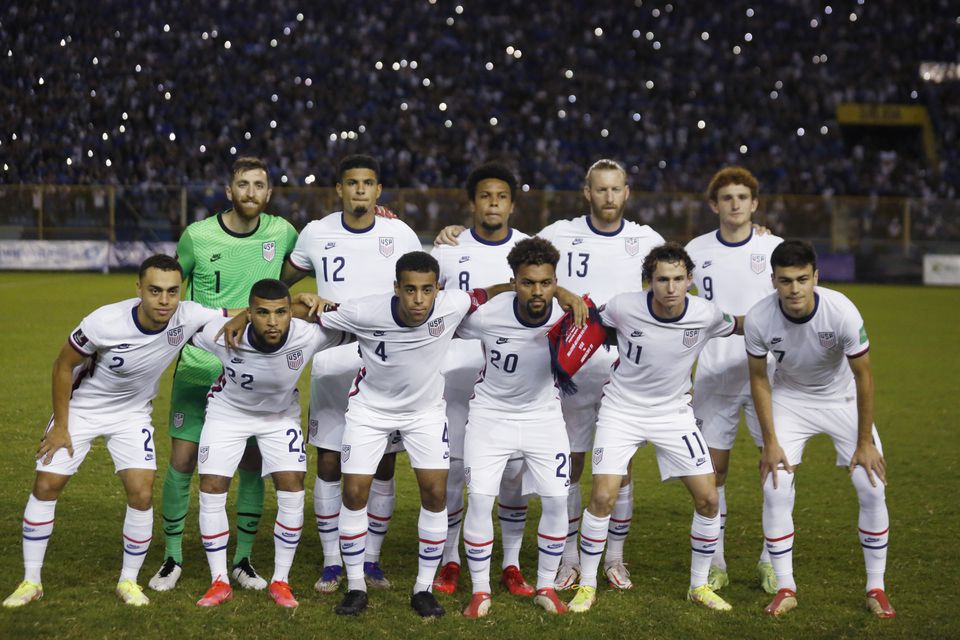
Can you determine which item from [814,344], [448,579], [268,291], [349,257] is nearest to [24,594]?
[268,291]

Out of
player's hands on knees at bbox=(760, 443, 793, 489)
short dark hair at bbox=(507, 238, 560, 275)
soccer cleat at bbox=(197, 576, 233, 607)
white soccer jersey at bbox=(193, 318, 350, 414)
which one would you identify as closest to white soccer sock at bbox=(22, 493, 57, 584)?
soccer cleat at bbox=(197, 576, 233, 607)

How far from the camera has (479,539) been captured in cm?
569

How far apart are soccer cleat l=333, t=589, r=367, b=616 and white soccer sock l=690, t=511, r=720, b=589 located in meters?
1.80

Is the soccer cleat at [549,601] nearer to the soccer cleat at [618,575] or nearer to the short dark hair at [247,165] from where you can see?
the soccer cleat at [618,575]

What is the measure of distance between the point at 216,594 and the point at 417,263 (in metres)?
2.06

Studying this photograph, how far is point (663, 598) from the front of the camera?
588 centimetres

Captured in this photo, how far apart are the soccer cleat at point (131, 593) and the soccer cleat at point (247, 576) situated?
522 mm

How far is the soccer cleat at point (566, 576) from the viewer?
20.0 ft

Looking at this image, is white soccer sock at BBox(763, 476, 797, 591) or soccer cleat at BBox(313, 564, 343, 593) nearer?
white soccer sock at BBox(763, 476, 797, 591)

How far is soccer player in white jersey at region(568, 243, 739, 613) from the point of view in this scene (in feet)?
18.6

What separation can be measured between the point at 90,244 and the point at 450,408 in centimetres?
2399

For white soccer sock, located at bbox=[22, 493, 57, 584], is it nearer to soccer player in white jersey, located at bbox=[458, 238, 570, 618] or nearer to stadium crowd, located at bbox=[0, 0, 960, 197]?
soccer player in white jersey, located at bbox=[458, 238, 570, 618]

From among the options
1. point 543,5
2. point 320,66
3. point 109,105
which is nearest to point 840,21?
point 543,5

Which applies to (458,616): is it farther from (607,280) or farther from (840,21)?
(840,21)
